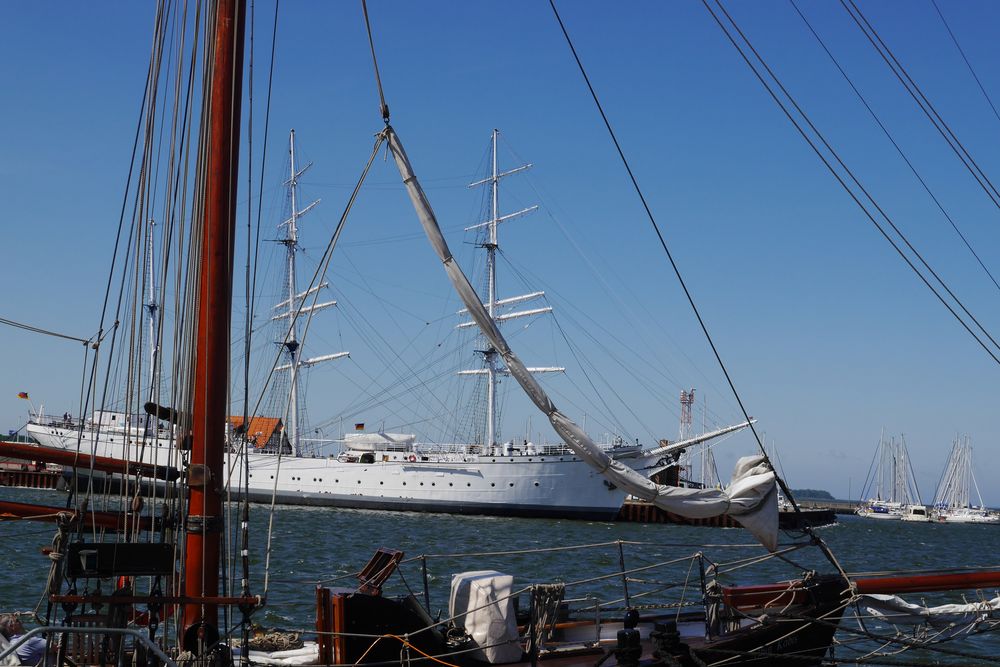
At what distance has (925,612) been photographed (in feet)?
36.5

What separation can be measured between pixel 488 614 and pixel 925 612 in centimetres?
481

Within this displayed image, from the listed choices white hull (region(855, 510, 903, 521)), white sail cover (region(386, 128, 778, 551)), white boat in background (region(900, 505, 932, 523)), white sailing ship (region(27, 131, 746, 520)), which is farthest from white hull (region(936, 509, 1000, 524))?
white sail cover (region(386, 128, 778, 551))

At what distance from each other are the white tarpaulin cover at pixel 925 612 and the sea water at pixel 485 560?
375 mm

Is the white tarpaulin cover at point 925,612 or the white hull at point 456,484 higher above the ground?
the white hull at point 456,484

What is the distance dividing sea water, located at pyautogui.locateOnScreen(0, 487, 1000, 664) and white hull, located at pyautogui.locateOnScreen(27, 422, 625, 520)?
303 inches

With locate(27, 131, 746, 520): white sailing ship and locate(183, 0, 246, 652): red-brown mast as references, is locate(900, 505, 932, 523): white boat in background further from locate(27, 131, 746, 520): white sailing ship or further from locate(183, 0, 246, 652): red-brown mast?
locate(183, 0, 246, 652): red-brown mast

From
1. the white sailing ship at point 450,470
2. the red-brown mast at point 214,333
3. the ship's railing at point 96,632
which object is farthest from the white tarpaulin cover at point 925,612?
→ the white sailing ship at point 450,470

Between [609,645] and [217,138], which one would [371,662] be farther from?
[217,138]

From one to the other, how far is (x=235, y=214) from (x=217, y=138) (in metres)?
0.68

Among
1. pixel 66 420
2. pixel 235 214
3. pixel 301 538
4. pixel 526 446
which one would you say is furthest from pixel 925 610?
pixel 66 420

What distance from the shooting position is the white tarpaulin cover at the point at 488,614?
10.1 m

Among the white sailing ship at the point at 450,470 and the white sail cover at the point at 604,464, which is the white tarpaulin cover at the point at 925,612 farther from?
the white sailing ship at the point at 450,470

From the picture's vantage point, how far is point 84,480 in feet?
136

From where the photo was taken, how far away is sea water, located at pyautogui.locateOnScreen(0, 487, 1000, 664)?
52.1ft
